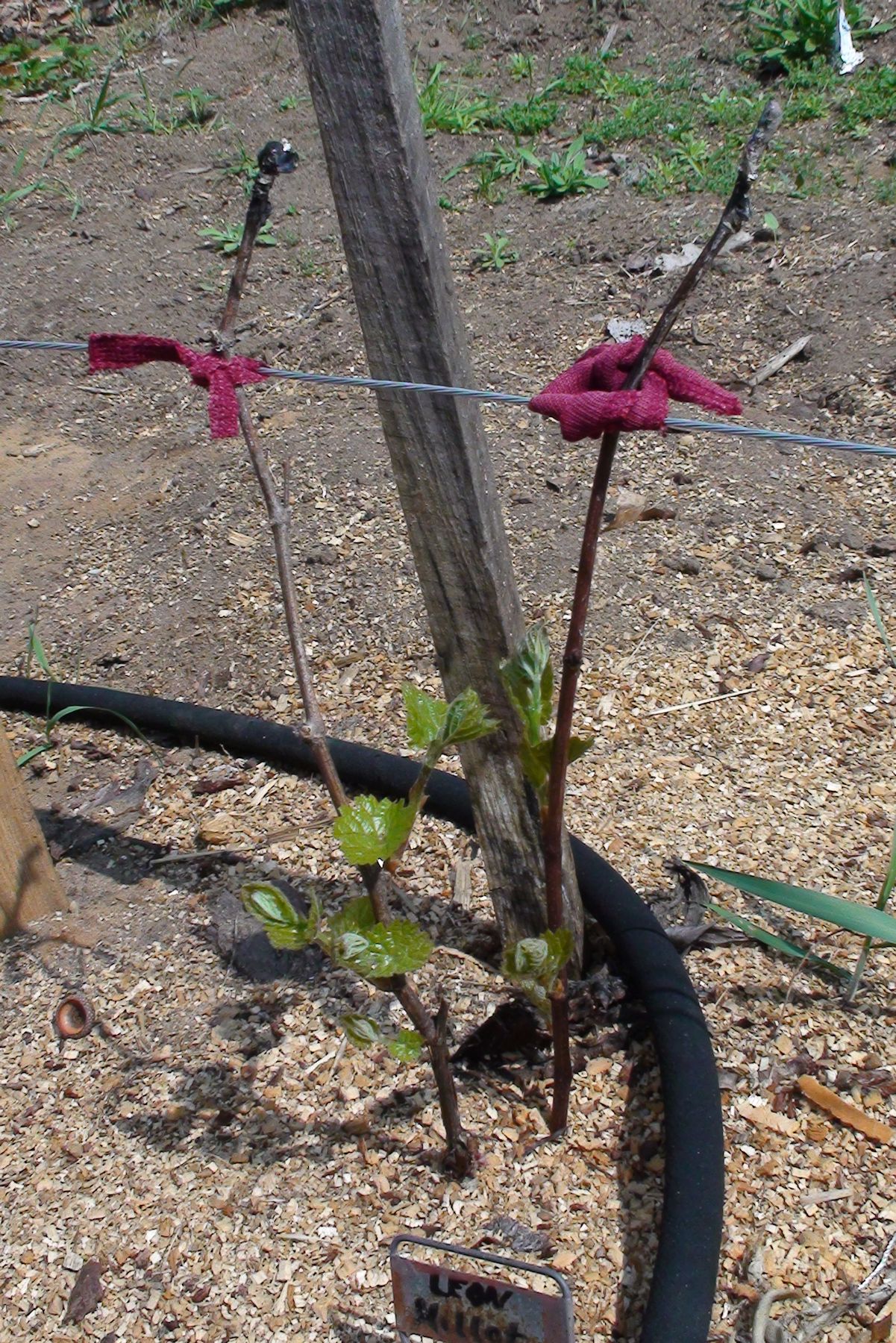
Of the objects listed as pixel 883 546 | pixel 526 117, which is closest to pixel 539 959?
pixel 883 546

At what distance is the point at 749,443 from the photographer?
3143 mm

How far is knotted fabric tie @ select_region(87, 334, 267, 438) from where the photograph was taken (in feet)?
4.06

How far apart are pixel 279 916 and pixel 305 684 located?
27 centimetres

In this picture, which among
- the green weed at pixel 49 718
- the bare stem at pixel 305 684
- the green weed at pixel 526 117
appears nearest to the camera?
the bare stem at pixel 305 684

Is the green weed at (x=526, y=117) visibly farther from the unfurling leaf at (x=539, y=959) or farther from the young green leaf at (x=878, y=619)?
the unfurling leaf at (x=539, y=959)

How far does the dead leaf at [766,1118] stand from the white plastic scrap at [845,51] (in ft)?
14.0

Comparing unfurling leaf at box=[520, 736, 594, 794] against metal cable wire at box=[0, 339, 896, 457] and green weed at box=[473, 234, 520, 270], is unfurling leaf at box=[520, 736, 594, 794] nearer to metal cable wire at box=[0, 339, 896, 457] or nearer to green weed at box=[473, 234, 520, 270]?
metal cable wire at box=[0, 339, 896, 457]

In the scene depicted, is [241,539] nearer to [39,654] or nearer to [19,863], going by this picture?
[39,654]

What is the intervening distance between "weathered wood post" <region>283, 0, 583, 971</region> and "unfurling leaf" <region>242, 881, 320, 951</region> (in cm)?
40

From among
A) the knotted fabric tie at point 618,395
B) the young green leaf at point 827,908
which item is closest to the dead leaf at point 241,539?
the young green leaf at point 827,908

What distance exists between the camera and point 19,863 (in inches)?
77.2

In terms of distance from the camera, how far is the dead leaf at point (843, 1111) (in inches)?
62.0

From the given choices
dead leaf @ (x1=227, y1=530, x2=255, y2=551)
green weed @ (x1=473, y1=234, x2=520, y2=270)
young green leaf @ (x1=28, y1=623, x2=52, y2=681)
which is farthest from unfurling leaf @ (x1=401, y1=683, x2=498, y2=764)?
green weed @ (x1=473, y1=234, x2=520, y2=270)

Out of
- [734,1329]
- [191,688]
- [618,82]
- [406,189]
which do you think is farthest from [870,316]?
[734,1329]
